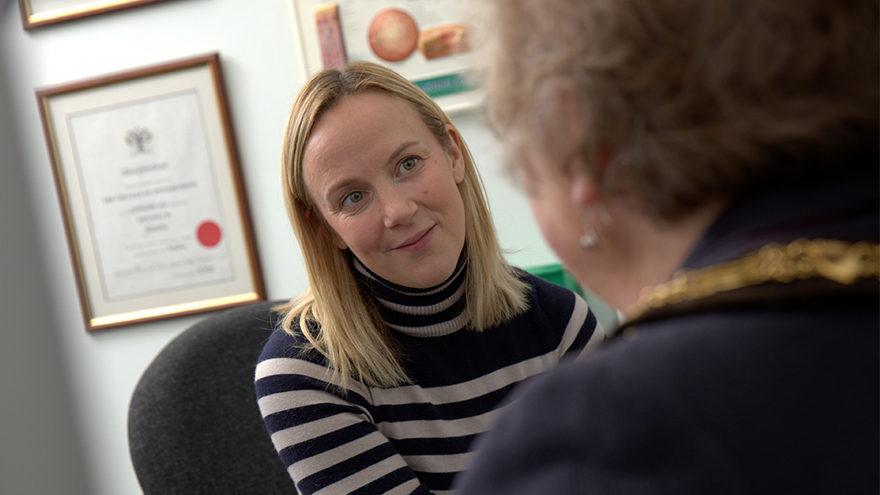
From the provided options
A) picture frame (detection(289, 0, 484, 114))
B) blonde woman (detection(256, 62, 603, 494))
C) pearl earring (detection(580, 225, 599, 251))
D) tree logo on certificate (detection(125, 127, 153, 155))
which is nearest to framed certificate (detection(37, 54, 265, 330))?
tree logo on certificate (detection(125, 127, 153, 155))

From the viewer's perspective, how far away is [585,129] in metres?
0.46

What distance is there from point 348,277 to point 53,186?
55.1 inches

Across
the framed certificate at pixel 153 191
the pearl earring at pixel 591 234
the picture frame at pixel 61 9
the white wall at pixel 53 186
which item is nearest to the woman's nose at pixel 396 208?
the pearl earring at pixel 591 234

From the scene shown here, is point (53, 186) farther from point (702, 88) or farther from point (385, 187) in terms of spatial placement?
point (702, 88)

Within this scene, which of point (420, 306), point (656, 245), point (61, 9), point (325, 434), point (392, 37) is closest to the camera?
point (656, 245)

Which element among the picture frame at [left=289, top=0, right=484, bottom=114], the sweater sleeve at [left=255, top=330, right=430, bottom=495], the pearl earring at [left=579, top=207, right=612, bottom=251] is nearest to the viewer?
the pearl earring at [left=579, top=207, right=612, bottom=251]

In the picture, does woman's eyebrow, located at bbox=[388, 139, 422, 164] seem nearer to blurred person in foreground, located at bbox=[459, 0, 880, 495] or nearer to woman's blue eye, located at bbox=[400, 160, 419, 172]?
woman's blue eye, located at bbox=[400, 160, 419, 172]

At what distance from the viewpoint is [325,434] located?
986 millimetres

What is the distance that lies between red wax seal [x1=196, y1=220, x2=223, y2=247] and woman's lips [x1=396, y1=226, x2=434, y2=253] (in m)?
1.08

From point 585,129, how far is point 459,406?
0.70 m

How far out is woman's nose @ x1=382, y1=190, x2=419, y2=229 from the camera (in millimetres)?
1024

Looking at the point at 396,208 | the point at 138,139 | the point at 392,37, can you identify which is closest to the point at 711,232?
the point at 396,208

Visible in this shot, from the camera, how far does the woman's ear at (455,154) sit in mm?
1185

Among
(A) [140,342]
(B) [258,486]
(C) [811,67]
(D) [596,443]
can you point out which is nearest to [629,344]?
(D) [596,443]
